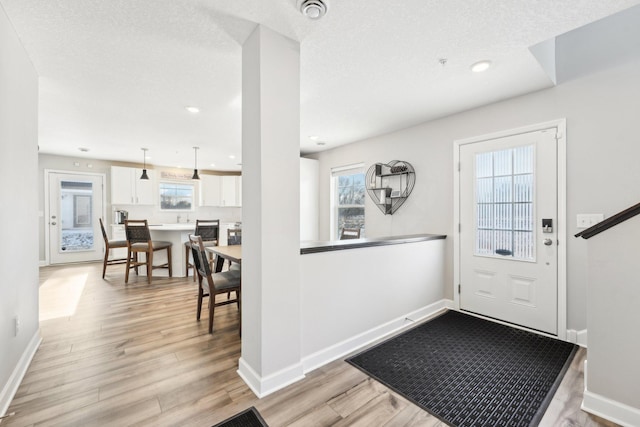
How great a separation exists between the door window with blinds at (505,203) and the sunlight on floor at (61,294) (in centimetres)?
467

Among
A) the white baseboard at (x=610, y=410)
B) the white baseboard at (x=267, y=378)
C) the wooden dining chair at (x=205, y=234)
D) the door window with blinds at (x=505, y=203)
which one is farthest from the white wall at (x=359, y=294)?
the wooden dining chair at (x=205, y=234)

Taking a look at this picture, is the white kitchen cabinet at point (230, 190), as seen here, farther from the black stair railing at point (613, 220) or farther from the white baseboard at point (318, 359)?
the black stair railing at point (613, 220)

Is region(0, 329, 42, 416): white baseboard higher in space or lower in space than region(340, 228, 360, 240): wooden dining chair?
lower

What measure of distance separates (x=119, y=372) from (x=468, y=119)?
4.03 meters

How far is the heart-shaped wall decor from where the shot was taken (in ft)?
12.5

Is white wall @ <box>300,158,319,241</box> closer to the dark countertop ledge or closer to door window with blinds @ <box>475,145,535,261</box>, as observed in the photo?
the dark countertop ledge

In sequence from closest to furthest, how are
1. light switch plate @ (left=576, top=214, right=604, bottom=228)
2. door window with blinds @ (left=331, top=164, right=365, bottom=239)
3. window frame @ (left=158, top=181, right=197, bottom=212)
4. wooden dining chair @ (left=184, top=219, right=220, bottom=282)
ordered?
light switch plate @ (left=576, top=214, right=604, bottom=228) → wooden dining chair @ (left=184, top=219, right=220, bottom=282) → door window with blinds @ (left=331, top=164, right=365, bottom=239) → window frame @ (left=158, top=181, right=197, bottom=212)

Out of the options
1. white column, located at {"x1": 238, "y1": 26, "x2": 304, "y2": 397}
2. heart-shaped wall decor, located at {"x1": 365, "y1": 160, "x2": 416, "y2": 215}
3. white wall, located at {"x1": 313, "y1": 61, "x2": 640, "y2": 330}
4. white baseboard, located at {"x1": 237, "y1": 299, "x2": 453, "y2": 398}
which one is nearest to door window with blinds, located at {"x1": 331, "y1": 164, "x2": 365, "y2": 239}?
heart-shaped wall decor, located at {"x1": 365, "y1": 160, "x2": 416, "y2": 215}

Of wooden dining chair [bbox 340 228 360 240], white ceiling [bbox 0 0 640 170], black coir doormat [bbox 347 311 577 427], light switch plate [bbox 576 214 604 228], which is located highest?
Answer: white ceiling [bbox 0 0 640 170]

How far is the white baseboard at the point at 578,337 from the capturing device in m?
2.43

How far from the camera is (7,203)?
1749 millimetres

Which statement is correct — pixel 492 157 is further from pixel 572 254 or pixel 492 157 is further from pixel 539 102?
pixel 572 254

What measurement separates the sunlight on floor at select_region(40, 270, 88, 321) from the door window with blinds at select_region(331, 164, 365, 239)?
151 inches

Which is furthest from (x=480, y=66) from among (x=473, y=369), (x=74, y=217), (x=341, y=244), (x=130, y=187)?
(x=74, y=217)
